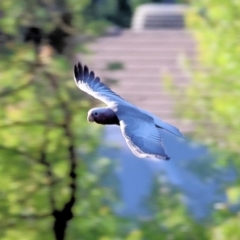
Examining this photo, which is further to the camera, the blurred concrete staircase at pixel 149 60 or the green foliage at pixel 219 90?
the blurred concrete staircase at pixel 149 60

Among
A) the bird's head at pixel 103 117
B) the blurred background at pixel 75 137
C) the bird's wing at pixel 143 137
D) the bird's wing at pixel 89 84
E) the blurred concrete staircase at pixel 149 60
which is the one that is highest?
the bird's wing at pixel 143 137

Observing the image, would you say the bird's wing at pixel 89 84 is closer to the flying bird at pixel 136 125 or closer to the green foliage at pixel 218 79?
the flying bird at pixel 136 125

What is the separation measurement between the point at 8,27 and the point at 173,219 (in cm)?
165

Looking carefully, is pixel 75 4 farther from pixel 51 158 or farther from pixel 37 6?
pixel 51 158

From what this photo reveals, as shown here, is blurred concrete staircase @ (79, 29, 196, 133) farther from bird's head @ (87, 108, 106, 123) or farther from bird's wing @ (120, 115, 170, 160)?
bird's wing @ (120, 115, 170, 160)

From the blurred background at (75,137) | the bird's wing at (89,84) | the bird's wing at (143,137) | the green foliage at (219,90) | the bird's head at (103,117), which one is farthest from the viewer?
the green foliage at (219,90)

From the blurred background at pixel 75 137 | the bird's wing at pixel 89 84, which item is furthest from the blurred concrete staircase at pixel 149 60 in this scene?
the bird's wing at pixel 89 84

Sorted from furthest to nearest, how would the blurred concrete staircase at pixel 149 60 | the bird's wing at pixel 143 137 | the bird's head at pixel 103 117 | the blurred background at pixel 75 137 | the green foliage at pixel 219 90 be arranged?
the blurred concrete staircase at pixel 149 60
the green foliage at pixel 219 90
the blurred background at pixel 75 137
the bird's head at pixel 103 117
the bird's wing at pixel 143 137

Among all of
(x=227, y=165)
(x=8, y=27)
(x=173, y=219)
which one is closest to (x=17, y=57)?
(x=8, y=27)

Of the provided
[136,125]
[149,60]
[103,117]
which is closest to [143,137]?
[136,125]

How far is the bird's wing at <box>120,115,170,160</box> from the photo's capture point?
3393 millimetres

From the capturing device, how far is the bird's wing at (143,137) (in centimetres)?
339

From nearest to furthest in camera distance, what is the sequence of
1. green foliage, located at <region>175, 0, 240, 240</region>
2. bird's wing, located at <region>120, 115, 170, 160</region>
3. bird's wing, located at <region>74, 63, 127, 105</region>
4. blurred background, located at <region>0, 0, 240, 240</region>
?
bird's wing, located at <region>120, 115, 170, 160</region>
bird's wing, located at <region>74, 63, 127, 105</region>
blurred background, located at <region>0, 0, 240, 240</region>
green foliage, located at <region>175, 0, 240, 240</region>

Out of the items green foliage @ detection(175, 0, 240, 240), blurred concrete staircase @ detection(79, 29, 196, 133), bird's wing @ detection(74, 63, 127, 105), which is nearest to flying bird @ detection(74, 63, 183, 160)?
bird's wing @ detection(74, 63, 127, 105)
